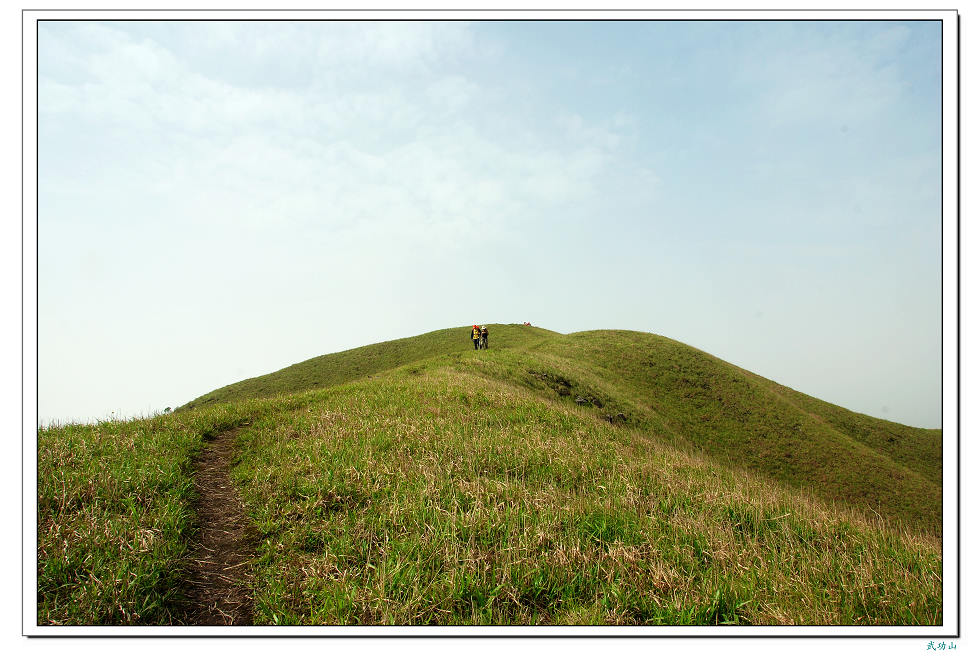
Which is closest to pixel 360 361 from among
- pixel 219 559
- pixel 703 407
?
pixel 703 407

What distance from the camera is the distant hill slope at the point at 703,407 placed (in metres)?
25.0

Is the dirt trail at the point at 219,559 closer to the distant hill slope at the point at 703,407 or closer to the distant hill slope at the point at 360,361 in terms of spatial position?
the distant hill slope at the point at 703,407

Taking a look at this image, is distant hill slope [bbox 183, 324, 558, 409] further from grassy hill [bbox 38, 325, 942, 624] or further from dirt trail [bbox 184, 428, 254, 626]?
dirt trail [bbox 184, 428, 254, 626]

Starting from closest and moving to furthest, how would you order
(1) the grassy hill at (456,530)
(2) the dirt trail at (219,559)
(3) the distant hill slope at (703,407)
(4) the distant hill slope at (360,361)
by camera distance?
(1) the grassy hill at (456,530)
(2) the dirt trail at (219,559)
(3) the distant hill slope at (703,407)
(4) the distant hill slope at (360,361)

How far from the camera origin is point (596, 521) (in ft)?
19.3

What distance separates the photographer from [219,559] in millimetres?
5617

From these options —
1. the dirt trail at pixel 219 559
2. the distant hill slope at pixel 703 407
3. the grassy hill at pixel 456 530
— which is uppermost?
the grassy hill at pixel 456 530

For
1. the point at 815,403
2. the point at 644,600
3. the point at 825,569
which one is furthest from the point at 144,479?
the point at 815,403

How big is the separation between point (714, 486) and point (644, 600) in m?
4.92

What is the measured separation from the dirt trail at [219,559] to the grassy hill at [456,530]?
191 millimetres

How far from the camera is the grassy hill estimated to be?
14.0 feet

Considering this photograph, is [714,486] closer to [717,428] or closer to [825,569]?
[825,569]

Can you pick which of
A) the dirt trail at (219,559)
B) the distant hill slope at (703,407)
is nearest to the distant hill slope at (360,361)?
the distant hill slope at (703,407)

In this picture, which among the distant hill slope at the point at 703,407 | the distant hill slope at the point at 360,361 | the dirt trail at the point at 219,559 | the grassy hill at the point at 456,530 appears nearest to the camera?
the grassy hill at the point at 456,530
